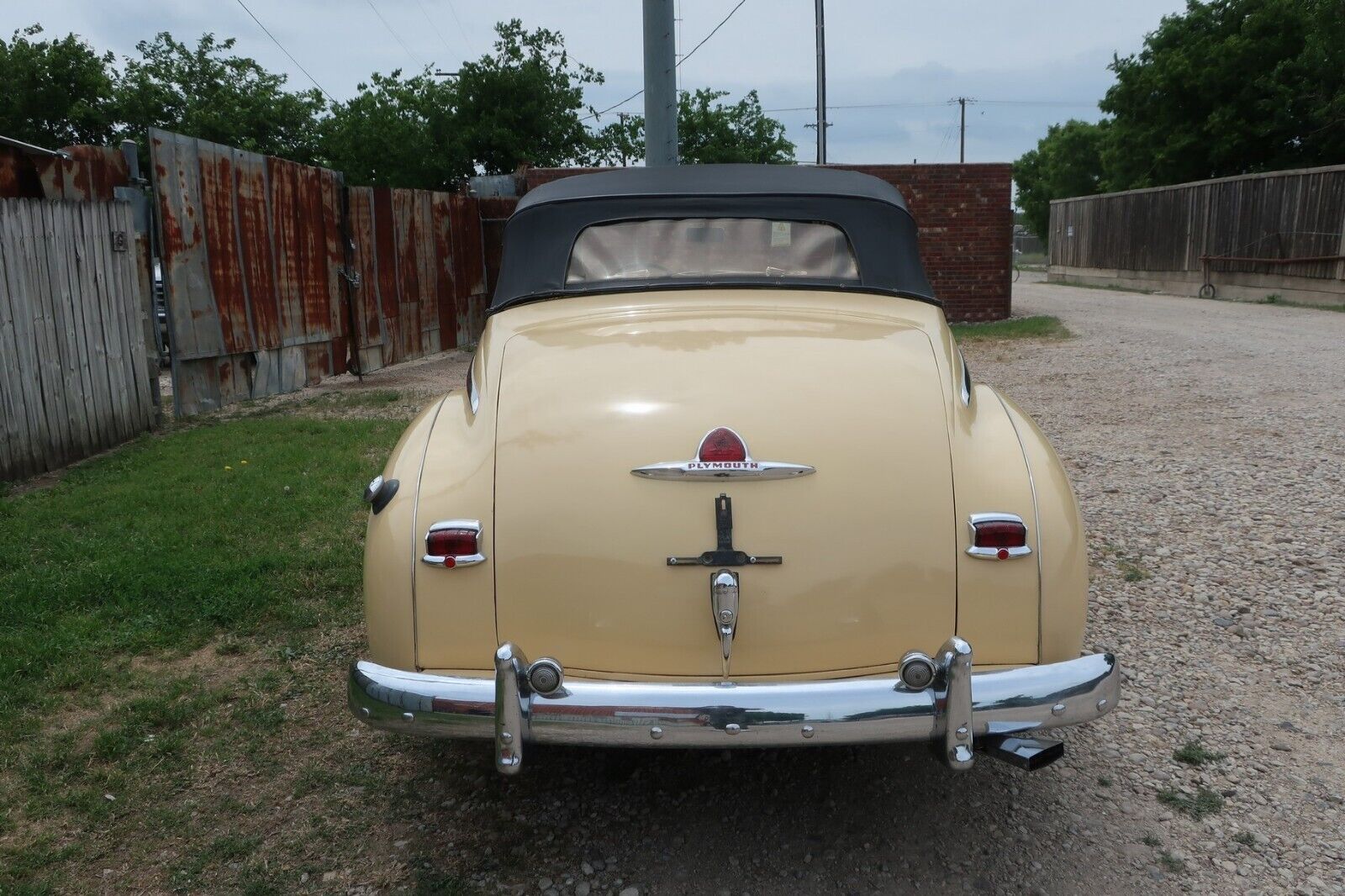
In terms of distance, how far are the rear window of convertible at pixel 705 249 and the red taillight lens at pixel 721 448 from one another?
1300mm

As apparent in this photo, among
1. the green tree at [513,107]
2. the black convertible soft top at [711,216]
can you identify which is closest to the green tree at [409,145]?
the green tree at [513,107]

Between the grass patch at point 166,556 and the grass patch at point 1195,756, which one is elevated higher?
the grass patch at point 166,556

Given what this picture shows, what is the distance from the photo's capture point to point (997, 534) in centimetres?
261

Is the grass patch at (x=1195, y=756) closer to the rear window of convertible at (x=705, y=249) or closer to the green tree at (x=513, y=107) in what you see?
the rear window of convertible at (x=705, y=249)

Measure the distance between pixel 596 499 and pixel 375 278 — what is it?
9902 millimetres

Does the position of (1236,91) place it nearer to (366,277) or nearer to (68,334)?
(366,277)

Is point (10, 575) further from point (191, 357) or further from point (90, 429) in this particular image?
point (191, 357)

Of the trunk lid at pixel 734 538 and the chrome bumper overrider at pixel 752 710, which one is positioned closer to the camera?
the chrome bumper overrider at pixel 752 710

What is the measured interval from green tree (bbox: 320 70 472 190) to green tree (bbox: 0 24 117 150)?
29.1ft

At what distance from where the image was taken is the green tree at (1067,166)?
48.7 meters

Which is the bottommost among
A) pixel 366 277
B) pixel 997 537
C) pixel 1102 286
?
pixel 1102 286

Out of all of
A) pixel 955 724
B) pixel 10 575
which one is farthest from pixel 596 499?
pixel 10 575

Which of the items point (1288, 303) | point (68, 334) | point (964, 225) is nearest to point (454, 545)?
point (68, 334)

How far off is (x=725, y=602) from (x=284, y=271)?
8.53 meters
